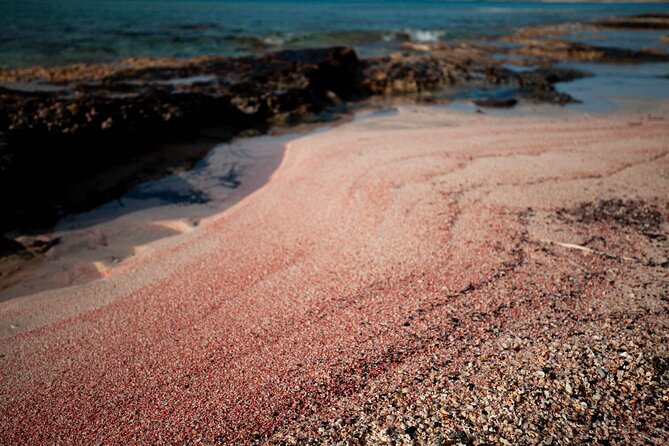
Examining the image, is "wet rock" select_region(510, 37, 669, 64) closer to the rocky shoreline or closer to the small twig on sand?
the rocky shoreline

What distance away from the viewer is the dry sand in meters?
1.96

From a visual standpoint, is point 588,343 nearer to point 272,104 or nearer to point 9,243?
point 9,243

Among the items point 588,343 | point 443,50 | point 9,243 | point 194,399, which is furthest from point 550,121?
point 443,50

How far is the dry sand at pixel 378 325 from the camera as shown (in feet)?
6.43

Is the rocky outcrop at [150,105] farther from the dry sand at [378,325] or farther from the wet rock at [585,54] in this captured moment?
the wet rock at [585,54]

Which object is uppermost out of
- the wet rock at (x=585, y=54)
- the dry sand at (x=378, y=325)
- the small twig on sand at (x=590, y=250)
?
the wet rock at (x=585, y=54)

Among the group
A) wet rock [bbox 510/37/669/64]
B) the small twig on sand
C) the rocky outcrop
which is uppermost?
wet rock [bbox 510/37/669/64]

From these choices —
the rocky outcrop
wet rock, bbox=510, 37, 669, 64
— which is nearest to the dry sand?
the rocky outcrop

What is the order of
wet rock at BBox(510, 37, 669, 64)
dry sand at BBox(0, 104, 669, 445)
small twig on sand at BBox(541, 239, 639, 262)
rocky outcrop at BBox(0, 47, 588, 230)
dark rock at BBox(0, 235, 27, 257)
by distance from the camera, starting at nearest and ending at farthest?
dry sand at BBox(0, 104, 669, 445)
small twig on sand at BBox(541, 239, 639, 262)
dark rock at BBox(0, 235, 27, 257)
rocky outcrop at BBox(0, 47, 588, 230)
wet rock at BBox(510, 37, 669, 64)

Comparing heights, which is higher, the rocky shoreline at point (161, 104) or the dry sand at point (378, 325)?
the rocky shoreline at point (161, 104)

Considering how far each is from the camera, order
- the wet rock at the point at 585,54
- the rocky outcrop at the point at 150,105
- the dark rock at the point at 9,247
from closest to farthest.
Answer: the dark rock at the point at 9,247
the rocky outcrop at the point at 150,105
the wet rock at the point at 585,54

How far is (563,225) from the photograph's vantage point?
3768 millimetres

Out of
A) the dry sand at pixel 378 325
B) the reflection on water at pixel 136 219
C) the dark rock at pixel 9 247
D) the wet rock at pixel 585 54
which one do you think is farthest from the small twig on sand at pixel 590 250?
the wet rock at pixel 585 54

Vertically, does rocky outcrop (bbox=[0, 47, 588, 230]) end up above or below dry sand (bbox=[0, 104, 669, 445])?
above
